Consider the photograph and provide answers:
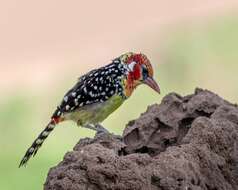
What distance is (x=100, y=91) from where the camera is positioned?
21.4 ft

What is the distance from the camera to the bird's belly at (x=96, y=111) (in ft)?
21.5

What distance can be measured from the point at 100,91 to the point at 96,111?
15 centimetres

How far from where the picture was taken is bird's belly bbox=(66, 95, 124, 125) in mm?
6547

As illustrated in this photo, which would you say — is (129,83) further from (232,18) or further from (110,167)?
(232,18)

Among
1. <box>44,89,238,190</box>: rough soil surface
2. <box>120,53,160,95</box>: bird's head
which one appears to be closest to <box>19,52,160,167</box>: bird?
<box>120,53,160,95</box>: bird's head

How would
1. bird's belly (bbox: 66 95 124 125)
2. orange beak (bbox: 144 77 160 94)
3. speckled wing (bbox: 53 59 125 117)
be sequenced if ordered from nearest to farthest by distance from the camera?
1. speckled wing (bbox: 53 59 125 117)
2. bird's belly (bbox: 66 95 124 125)
3. orange beak (bbox: 144 77 160 94)

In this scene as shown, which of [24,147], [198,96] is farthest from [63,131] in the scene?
[198,96]

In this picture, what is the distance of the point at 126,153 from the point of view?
5078 mm

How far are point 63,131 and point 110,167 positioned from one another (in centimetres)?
841

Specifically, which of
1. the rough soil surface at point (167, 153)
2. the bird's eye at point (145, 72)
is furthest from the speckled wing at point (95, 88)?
the rough soil surface at point (167, 153)

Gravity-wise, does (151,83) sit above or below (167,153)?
above

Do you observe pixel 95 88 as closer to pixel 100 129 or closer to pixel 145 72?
pixel 100 129

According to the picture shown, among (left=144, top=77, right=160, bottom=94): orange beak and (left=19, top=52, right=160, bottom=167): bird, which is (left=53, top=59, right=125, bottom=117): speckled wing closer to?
(left=19, top=52, right=160, bottom=167): bird

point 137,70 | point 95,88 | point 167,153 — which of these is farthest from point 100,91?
point 167,153
